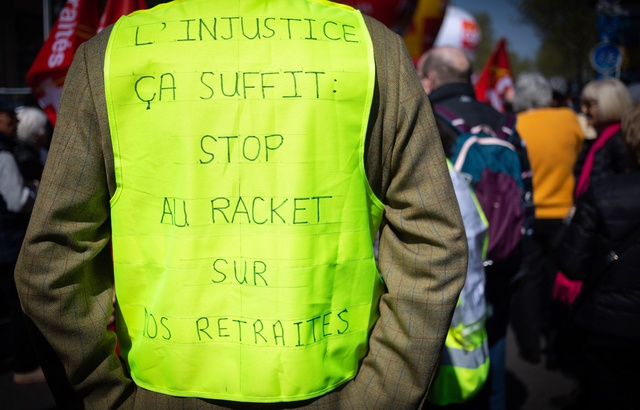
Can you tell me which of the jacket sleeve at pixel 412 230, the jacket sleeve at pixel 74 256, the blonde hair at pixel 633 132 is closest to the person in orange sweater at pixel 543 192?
the blonde hair at pixel 633 132

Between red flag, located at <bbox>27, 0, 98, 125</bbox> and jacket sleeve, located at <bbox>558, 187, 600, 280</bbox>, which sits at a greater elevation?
red flag, located at <bbox>27, 0, 98, 125</bbox>

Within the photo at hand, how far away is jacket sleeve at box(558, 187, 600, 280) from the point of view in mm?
2543

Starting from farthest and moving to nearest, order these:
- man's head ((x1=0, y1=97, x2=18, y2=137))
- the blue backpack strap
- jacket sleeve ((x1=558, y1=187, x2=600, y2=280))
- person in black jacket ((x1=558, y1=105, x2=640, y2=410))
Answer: man's head ((x1=0, y1=97, x2=18, y2=137)) → the blue backpack strap → jacket sleeve ((x1=558, y1=187, x2=600, y2=280)) → person in black jacket ((x1=558, y1=105, x2=640, y2=410))

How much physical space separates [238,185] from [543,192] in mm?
3581

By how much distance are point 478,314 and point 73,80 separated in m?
1.49

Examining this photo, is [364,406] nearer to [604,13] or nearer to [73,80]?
[73,80]

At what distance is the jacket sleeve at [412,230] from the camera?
126 cm

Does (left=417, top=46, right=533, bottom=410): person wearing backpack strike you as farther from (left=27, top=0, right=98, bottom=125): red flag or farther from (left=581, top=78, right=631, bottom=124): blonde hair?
(left=27, top=0, right=98, bottom=125): red flag

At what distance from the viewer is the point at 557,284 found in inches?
113

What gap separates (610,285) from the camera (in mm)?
2455

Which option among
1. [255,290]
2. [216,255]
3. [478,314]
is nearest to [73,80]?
[216,255]

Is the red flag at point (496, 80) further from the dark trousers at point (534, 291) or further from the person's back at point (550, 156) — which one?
the dark trousers at point (534, 291)

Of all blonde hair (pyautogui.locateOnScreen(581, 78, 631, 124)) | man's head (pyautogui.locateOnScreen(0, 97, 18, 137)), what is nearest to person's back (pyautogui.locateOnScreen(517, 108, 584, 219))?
blonde hair (pyautogui.locateOnScreen(581, 78, 631, 124))

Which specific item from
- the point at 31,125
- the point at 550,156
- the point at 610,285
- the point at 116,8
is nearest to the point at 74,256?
the point at 116,8
